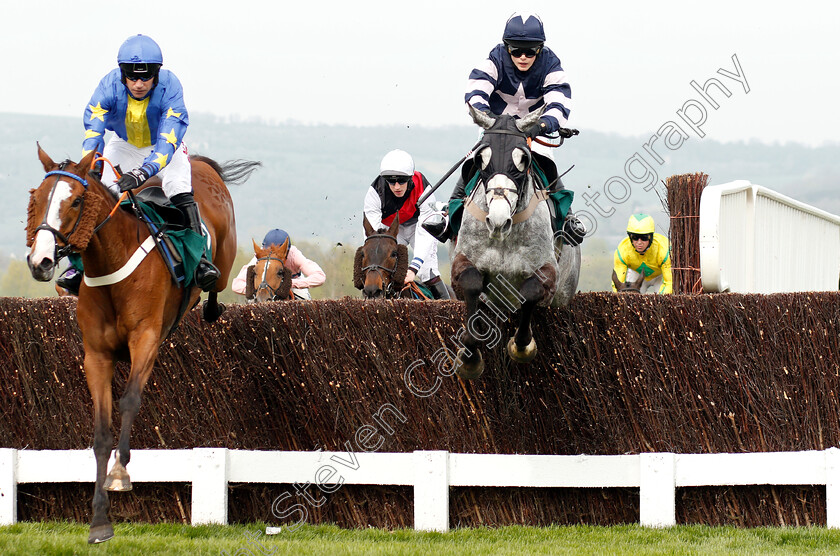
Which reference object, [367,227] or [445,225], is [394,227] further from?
[445,225]

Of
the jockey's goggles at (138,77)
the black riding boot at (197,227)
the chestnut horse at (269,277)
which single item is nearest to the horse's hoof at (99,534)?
the black riding boot at (197,227)

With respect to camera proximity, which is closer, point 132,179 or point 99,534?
point 99,534

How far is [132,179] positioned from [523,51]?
94.6 inches

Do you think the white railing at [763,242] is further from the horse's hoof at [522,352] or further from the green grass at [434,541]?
the green grass at [434,541]

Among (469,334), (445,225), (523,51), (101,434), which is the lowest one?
(101,434)

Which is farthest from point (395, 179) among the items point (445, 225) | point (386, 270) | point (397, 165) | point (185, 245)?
point (185, 245)

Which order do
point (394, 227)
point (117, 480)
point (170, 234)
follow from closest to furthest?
point (117, 480)
point (170, 234)
point (394, 227)

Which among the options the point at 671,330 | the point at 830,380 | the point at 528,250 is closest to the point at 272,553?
the point at 528,250

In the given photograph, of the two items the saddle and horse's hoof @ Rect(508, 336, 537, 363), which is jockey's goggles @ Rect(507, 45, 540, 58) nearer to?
horse's hoof @ Rect(508, 336, 537, 363)

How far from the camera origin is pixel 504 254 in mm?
5777

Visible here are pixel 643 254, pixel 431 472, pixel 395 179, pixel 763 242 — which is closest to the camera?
pixel 431 472

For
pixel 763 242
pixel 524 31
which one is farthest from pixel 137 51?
pixel 763 242

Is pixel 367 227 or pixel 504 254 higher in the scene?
pixel 367 227

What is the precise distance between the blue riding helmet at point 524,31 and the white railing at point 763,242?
A: 2189mm
